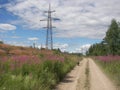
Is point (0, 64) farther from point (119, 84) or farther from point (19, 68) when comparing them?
point (119, 84)

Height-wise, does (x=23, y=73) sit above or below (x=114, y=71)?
above

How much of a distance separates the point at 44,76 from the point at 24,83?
3881 mm

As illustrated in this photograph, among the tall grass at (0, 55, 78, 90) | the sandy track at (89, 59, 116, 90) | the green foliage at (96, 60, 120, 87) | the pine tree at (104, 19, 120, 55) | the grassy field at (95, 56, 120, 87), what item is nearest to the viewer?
the tall grass at (0, 55, 78, 90)

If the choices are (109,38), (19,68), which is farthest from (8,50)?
(109,38)

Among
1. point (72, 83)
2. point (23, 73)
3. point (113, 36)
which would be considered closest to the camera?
point (23, 73)

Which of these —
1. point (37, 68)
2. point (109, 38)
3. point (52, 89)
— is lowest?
point (52, 89)

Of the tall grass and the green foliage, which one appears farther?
the green foliage

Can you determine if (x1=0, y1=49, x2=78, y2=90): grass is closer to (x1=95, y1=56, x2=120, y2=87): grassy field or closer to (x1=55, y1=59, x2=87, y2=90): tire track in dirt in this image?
(x1=55, y1=59, x2=87, y2=90): tire track in dirt

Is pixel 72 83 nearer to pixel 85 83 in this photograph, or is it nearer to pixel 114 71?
pixel 85 83

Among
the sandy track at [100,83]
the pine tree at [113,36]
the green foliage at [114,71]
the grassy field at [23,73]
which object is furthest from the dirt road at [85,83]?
the pine tree at [113,36]

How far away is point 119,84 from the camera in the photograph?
1928 centimetres

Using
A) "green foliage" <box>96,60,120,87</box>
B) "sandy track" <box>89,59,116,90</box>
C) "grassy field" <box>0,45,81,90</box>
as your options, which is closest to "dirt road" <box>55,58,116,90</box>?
"sandy track" <box>89,59,116,90</box>

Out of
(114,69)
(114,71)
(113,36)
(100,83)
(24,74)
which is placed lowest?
(100,83)

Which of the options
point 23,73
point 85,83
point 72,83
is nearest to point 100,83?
point 85,83
